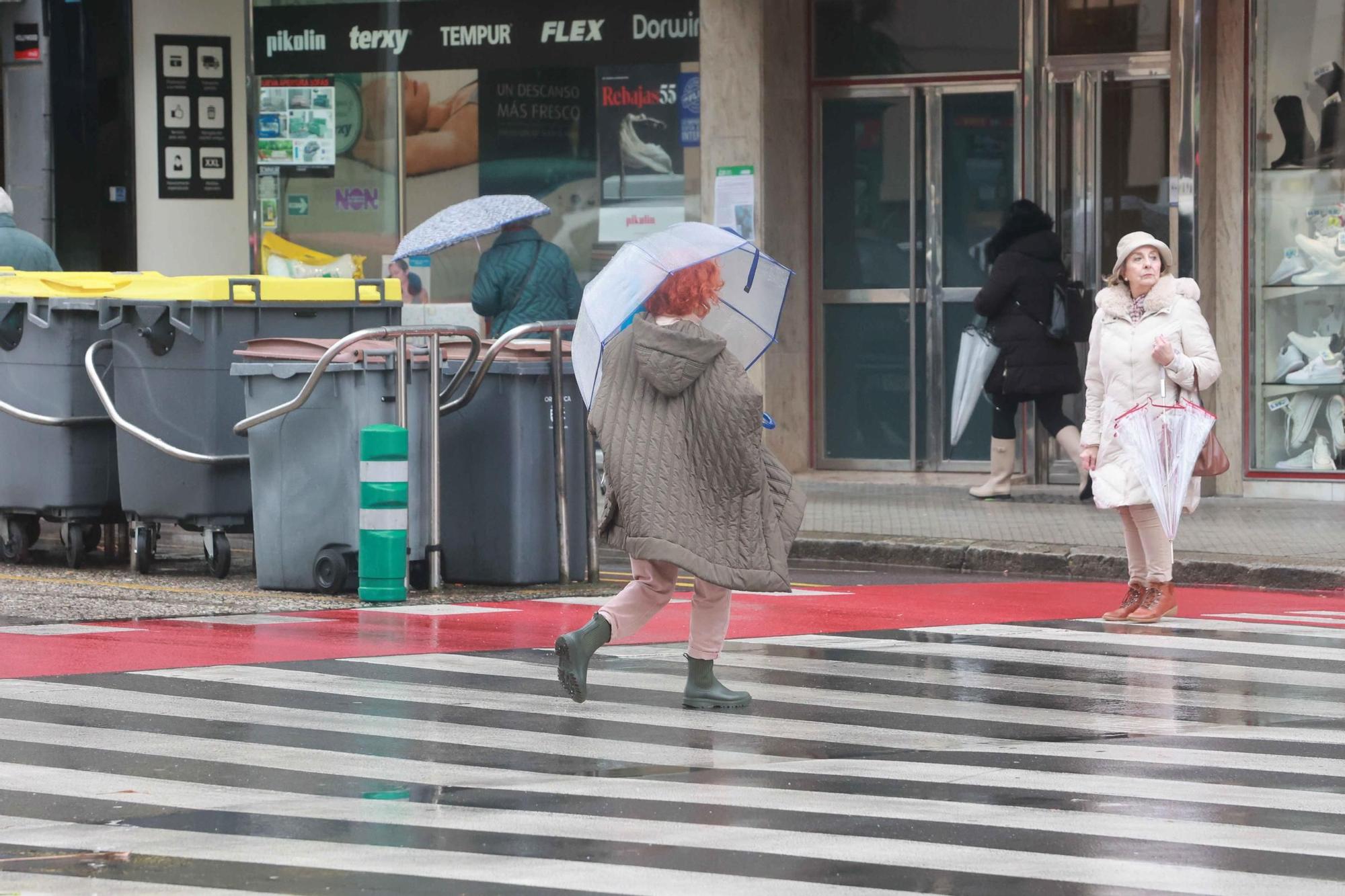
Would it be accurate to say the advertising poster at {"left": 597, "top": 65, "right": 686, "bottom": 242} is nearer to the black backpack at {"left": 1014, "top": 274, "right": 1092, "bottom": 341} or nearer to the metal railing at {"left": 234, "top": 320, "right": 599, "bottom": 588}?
the black backpack at {"left": 1014, "top": 274, "right": 1092, "bottom": 341}

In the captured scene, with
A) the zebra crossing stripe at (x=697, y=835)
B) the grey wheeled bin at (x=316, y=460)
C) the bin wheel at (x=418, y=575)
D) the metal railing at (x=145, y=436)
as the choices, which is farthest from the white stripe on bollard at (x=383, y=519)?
the zebra crossing stripe at (x=697, y=835)

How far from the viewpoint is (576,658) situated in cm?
793

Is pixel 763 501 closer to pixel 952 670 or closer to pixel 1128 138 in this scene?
pixel 952 670

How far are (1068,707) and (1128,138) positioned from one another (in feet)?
29.6

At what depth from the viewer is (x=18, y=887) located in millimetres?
5395

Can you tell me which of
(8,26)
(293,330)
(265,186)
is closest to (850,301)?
(265,186)

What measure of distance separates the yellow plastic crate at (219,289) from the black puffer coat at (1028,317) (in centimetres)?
475

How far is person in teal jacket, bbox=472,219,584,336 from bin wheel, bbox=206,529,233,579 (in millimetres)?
2134

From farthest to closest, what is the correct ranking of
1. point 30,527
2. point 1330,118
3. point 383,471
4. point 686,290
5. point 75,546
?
point 1330,118
point 30,527
point 75,546
point 383,471
point 686,290

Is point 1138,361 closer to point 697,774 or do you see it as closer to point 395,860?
point 697,774

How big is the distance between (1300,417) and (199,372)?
7668mm

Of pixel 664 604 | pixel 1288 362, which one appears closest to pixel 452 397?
pixel 664 604

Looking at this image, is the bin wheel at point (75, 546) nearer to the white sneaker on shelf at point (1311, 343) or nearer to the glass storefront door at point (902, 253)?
the glass storefront door at point (902, 253)

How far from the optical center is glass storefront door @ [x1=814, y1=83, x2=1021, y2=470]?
17109mm
